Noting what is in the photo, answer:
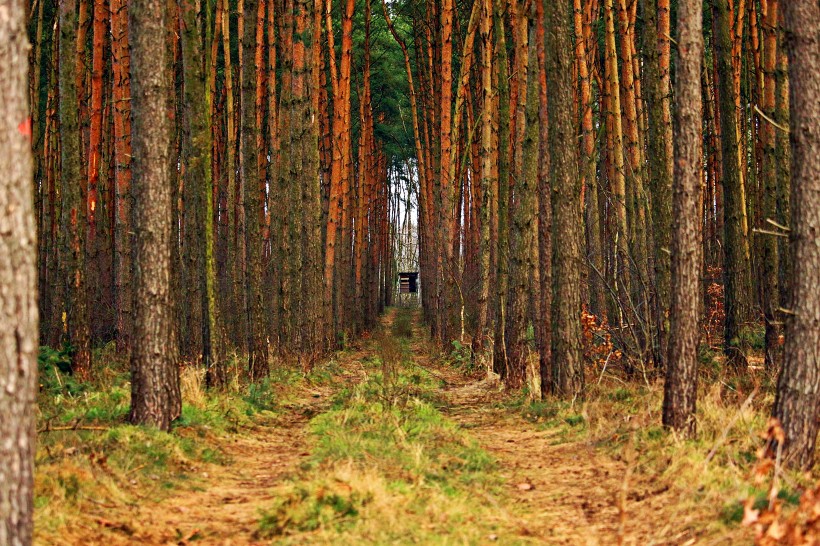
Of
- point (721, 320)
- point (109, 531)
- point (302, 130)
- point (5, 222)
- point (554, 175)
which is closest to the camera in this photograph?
point (5, 222)

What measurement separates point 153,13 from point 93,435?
3.79 meters

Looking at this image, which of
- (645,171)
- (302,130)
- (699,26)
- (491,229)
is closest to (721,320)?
(645,171)

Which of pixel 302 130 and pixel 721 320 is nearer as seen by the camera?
pixel 302 130

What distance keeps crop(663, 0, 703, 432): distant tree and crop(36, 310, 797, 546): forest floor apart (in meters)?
0.36

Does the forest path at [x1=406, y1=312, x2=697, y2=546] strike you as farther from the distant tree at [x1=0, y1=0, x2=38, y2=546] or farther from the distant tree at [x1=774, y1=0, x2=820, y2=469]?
the distant tree at [x1=0, y1=0, x2=38, y2=546]

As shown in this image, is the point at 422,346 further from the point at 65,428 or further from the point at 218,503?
the point at 218,503

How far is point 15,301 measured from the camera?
3.58 meters

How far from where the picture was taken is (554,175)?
412 inches

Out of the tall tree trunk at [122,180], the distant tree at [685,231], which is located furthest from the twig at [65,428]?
the tall tree trunk at [122,180]

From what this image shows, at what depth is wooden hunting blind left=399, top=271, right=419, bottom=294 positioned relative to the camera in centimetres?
6372

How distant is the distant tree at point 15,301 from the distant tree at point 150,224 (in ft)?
13.4

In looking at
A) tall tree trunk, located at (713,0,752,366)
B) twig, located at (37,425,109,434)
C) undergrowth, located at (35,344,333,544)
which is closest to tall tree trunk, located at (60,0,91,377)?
undergrowth, located at (35,344,333,544)

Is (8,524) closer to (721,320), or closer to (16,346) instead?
(16,346)

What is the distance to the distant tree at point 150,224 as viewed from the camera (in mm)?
7711
